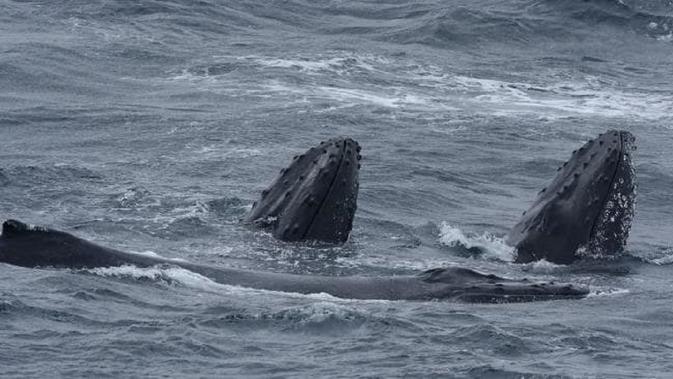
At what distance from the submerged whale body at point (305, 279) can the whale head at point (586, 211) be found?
7.11 feet

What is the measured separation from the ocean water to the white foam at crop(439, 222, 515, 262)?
3.3 inches

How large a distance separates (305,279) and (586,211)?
4.33 metres

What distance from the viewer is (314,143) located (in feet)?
102

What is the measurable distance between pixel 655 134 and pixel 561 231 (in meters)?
15.6

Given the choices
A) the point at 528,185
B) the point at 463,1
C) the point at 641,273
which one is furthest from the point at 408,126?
the point at 463,1

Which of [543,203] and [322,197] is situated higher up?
[543,203]

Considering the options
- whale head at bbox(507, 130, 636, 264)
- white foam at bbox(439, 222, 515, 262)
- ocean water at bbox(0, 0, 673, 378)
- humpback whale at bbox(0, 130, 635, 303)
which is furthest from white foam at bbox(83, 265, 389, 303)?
white foam at bbox(439, 222, 515, 262)

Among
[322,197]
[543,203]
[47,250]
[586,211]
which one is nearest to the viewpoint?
[47,250]

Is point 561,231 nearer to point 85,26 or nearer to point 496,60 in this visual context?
point 496,60

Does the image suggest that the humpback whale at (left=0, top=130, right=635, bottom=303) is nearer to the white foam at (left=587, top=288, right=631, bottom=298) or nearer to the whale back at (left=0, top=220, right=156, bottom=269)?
the white foam at (left=587, top=288, right=631, bottom=298)

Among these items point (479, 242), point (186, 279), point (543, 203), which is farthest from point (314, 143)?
point (186, 279)

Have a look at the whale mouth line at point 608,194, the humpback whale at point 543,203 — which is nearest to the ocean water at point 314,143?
the humpback whale at point 543,203

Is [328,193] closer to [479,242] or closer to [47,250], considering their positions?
[479,242]

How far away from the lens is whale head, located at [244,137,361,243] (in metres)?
19.9
